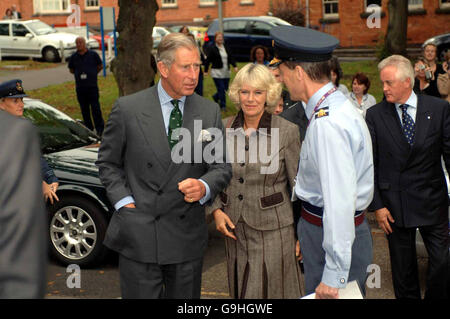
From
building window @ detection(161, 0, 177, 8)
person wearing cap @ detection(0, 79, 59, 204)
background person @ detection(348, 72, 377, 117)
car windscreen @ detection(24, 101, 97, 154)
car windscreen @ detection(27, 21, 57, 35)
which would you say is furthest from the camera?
building window @ detection(161, 0, 177, 8)

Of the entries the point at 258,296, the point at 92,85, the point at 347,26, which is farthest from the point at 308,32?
the point at 347,26

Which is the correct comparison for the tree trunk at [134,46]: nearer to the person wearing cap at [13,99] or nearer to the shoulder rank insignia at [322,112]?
the person wearing cap at [13,99]

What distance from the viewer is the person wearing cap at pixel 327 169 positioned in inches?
124

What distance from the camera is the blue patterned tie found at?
4961 mm

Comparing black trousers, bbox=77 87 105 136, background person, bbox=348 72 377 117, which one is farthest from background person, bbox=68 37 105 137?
background person, bbox=348 72 377 117

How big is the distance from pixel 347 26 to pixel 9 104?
29.1m

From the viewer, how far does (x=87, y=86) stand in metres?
13.9

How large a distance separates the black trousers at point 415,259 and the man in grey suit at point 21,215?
4.04 meters

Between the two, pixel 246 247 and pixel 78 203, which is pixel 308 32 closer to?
pixel 246 247


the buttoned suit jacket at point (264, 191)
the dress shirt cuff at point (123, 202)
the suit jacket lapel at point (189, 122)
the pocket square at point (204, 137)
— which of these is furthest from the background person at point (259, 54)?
the dress shirt cuff at point (123, 202)

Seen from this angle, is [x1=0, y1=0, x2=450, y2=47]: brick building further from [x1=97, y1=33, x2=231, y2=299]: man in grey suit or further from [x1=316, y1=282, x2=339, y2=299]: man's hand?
[x1=316, y1=282, x2=339, y2=299]: man's hand

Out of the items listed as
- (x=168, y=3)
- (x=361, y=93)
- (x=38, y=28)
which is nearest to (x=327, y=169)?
(x=361, y=93)

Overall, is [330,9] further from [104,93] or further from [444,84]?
[444,84]
